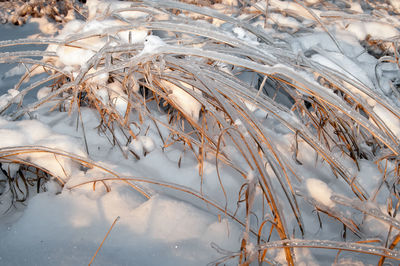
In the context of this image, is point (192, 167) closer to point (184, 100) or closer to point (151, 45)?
point (184, 100)

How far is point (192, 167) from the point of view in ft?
2.97

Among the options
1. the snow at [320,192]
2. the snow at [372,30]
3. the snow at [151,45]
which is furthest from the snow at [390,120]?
the snow at [151,45]

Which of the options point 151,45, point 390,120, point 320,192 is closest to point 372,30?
point 390,120

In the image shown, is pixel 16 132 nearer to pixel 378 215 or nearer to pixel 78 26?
pixel 78 26

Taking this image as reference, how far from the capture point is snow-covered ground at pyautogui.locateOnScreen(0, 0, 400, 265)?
2.03 feet

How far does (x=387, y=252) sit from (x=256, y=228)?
297mm

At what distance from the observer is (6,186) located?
2.90 ft

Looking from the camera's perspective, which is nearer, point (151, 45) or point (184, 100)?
point (151, 45)

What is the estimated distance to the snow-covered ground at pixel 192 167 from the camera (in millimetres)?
619

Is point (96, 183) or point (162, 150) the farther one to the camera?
point (162, 150)

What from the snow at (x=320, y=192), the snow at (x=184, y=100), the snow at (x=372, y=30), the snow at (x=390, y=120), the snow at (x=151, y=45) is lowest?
the snow at (x=320, y=192)

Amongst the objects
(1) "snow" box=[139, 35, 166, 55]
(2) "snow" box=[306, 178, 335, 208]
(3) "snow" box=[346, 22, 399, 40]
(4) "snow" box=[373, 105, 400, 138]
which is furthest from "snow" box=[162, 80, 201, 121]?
(3) "snow" box=[346, 22, 399, 40]

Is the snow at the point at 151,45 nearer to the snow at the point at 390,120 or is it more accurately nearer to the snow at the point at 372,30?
the snow at the point at 390,120

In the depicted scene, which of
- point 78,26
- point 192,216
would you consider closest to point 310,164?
point 192,216
